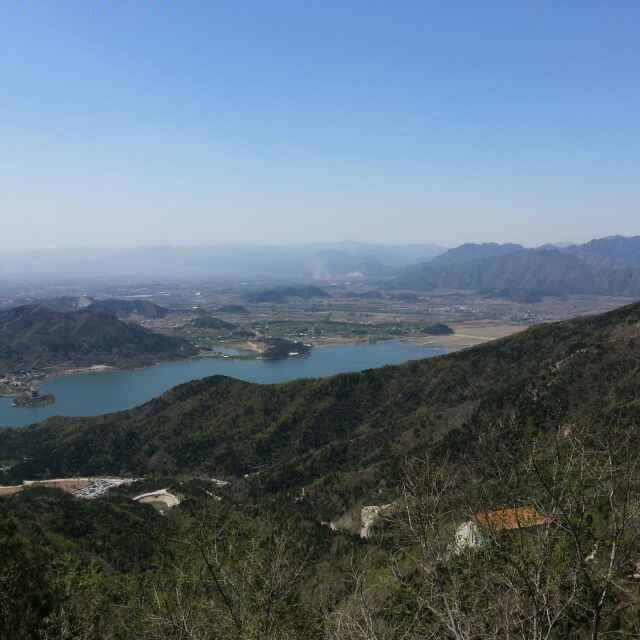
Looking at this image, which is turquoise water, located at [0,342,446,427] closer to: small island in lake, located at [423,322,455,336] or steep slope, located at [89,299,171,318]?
small island in lake, located at [423,322,455,336]

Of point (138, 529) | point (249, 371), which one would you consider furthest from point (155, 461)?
point (249, 371)

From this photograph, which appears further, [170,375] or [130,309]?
[130,309]

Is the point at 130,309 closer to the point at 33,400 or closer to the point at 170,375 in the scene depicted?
the point at 170,375

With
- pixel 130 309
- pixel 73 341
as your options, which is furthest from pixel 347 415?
pixel 130 309

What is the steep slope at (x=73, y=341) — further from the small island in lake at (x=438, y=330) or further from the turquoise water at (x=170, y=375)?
the small island in lake at (x=438, y=330)

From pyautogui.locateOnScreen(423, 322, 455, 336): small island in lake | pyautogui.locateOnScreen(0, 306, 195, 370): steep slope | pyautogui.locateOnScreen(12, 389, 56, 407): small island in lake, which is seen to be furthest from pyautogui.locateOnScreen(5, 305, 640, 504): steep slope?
pyautogui.locateOnScreen(423, 322, 455, 336): small island in lake

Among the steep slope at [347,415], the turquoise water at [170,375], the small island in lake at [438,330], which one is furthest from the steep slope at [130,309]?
the steep slope at [347,415]

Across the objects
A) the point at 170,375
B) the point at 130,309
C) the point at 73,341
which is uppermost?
the point at 130,309
